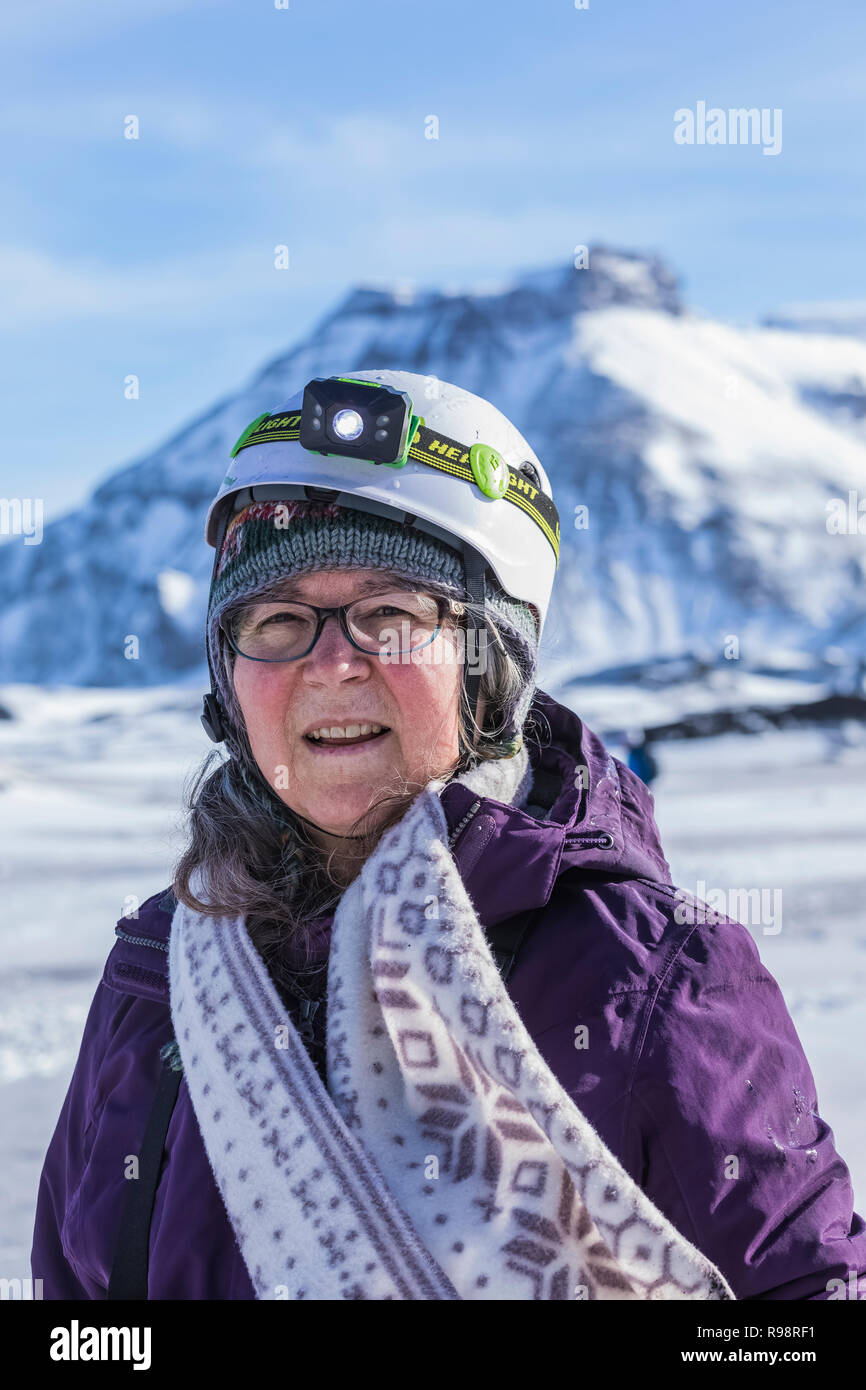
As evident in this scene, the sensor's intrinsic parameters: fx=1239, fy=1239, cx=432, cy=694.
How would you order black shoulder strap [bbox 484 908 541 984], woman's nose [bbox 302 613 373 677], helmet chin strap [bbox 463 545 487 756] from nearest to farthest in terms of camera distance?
1. black shoulder strap [bbox 484 908 541 984]
2. woman's nose [bbox 302 613 373 677]
3. helmet chin strap [bbox 463 545 487 756]

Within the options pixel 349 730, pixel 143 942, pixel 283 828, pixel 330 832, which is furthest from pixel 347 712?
pixel 143 942

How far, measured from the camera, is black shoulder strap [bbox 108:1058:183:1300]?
1.65 metres

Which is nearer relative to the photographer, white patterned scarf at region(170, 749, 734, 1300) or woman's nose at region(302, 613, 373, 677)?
white patterned scarf at region(170, 749, 734, 1300)

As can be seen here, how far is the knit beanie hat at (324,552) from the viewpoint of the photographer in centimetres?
175

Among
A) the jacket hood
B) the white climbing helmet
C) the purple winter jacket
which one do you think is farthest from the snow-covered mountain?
the purple winter jacket

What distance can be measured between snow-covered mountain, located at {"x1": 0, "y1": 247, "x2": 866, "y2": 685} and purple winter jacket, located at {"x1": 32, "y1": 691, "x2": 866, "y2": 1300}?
83842 mm

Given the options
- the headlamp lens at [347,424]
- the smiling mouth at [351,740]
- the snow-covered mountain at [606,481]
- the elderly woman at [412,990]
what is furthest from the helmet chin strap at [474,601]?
the snow-covered mountain at [606,481]

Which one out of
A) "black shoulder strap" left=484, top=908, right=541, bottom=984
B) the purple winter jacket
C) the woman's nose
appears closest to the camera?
the purple winter jacket

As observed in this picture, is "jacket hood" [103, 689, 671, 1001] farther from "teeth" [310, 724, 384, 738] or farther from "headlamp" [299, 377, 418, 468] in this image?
"headlamp" [299, 377, 418, 468]

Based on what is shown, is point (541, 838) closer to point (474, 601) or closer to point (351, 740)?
point (351, 740)

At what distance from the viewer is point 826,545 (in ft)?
342

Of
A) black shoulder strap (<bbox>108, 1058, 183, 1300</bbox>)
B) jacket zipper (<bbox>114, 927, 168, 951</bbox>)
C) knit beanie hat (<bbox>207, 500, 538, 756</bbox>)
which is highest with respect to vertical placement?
knit beanie hat (<bbox>207, 500, 538, 756</bbox>)

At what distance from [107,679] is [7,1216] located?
336 ft

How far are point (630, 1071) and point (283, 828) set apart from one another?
2.32 feet
